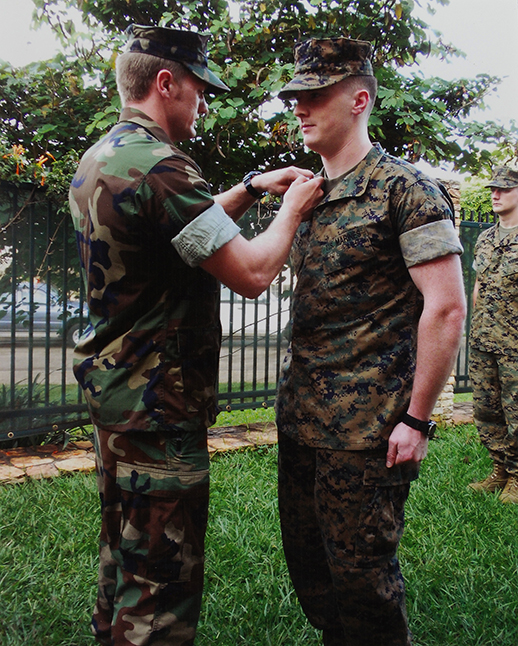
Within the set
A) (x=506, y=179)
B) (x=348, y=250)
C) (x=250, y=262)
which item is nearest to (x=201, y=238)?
(x=250, y=262)

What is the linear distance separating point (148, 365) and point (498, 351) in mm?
3275

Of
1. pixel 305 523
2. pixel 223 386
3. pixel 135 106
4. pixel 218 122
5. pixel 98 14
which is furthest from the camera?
pixel 98 14

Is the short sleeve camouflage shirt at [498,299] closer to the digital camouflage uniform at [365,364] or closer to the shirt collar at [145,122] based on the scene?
the digital camouflage uniform at [365,364]

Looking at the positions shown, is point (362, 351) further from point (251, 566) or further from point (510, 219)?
point (510, 219)

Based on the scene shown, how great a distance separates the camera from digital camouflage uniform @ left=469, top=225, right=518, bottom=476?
3.95 m

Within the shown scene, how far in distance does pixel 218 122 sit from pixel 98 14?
6.88ft

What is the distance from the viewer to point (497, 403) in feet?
13.5

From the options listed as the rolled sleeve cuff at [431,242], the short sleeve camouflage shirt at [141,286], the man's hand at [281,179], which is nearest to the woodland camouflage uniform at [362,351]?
the rolled sleeve cuff at [431,242]

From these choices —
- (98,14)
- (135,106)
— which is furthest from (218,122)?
(135,106)

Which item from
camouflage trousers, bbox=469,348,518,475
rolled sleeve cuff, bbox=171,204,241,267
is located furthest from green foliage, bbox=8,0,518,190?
rolled sleeve cuff, bbox=171,204,241,267

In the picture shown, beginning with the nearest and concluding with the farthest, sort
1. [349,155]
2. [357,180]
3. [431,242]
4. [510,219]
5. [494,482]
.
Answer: [431,242], [357,180], [349,155], [494,482], [510,219]

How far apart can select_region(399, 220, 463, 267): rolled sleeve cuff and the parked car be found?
3.19 m

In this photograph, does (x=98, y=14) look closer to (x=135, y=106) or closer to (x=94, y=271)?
(x=135, y=106)

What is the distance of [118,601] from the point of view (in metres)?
1.62
